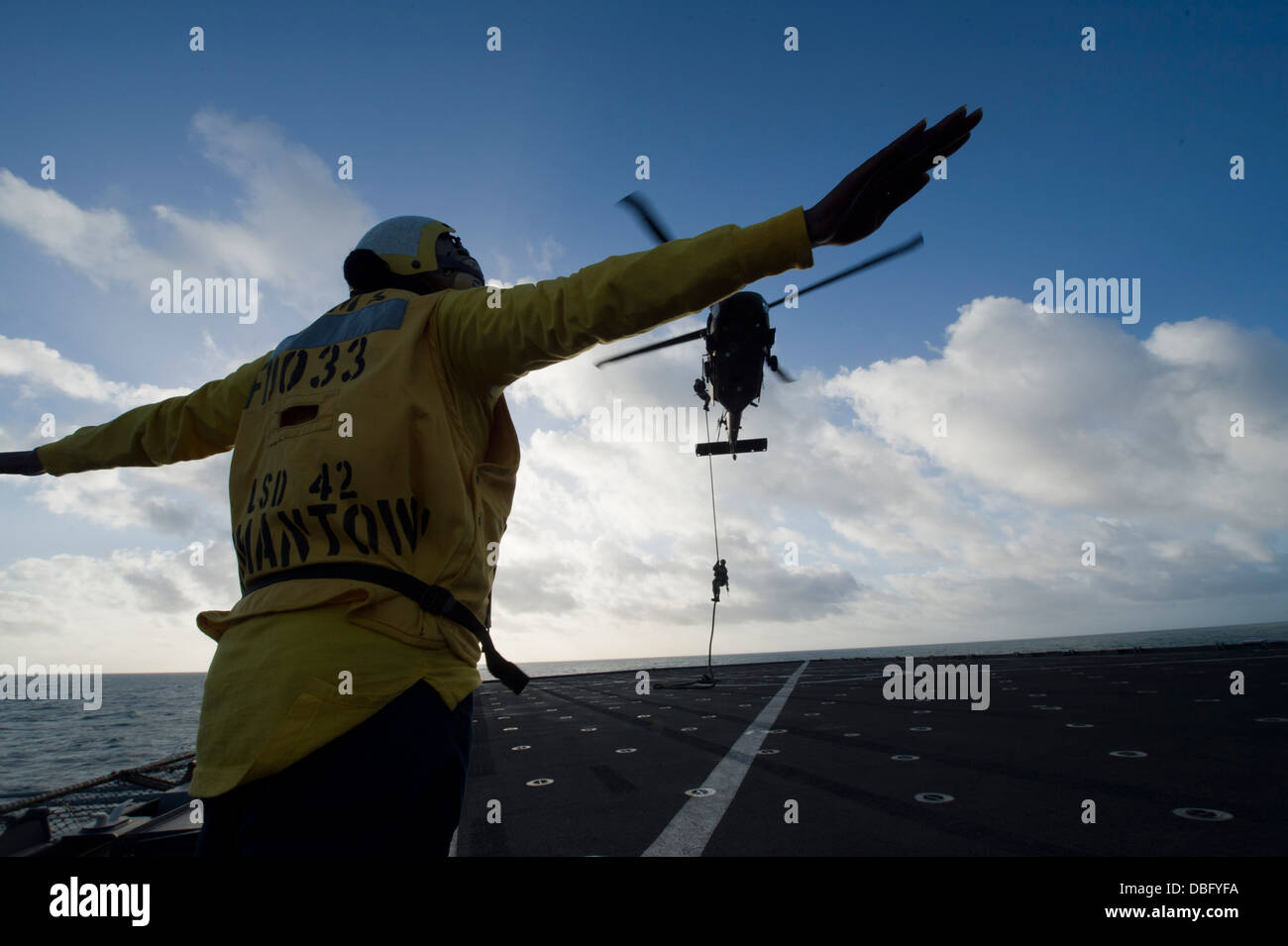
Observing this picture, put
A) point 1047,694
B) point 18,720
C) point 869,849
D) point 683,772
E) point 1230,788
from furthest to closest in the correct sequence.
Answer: point 18,720 < point 1047,694 < point 683,772 < point 1230,788 < point 869,849

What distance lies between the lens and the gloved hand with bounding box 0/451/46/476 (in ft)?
7.87

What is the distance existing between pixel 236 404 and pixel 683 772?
16.6ft

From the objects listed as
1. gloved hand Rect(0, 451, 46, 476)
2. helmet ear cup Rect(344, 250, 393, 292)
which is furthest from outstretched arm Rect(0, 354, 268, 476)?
helmet ear cup Rect(344, 250, 393, 292)

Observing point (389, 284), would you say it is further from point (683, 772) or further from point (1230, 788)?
point (1230, 788)

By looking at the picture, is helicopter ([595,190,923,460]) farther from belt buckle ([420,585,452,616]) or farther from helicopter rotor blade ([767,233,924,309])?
belt buckle ([420,585,452,616])

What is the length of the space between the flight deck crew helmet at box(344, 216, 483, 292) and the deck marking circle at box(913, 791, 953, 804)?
4.66 metres

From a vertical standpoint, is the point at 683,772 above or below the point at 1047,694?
above

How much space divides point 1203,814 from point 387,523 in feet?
17.1

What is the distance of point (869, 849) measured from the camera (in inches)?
133

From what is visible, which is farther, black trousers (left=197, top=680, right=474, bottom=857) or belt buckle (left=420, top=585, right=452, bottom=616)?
belt buckle (left=420, top=585, right=452, bottom=616)

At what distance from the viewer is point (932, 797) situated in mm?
4324

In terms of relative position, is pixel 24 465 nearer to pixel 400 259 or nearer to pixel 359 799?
pixel 400 259

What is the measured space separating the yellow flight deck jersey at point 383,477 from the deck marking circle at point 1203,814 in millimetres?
4623
